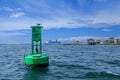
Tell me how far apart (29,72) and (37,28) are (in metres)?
6.19

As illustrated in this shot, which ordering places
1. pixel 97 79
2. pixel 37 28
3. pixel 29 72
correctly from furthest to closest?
pixel 37 28 < pixel 29 72 < pixel 97 79

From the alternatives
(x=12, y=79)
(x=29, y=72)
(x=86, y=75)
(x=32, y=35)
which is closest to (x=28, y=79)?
(x=12, y=79)

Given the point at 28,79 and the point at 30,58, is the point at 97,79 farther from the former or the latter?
the point at 30,58

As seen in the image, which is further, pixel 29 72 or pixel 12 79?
pixel 29 72

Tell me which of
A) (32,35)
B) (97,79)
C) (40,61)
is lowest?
(97,79)

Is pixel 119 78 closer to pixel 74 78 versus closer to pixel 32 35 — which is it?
pixel 74 78

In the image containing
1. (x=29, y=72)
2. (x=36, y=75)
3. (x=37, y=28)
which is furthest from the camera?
(x=37, y=28)

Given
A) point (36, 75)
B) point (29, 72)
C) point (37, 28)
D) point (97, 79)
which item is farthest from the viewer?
point (37, 28)

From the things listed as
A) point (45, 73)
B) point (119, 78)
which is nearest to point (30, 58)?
point (45, 73)

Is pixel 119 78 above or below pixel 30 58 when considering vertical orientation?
below

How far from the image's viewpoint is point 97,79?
2075 cm

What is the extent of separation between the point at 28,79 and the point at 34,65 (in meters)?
4.19

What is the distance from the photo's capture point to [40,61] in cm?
2527

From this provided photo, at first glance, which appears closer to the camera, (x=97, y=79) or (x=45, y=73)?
(x=97, y=79)
